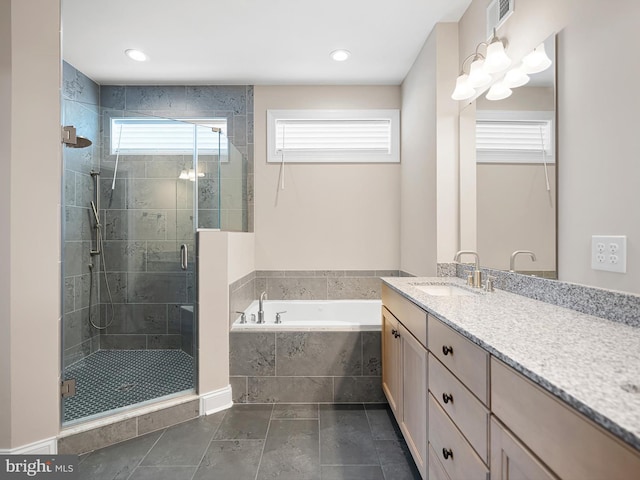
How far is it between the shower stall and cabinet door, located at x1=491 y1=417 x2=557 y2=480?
6.26ft

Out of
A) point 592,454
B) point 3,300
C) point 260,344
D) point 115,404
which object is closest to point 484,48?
point 592,454

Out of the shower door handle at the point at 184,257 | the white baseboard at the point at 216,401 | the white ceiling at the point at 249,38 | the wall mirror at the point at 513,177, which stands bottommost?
the white baseboard at the point at 216,401

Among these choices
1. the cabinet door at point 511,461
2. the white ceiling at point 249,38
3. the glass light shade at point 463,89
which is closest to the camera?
the cabinet door at point 511,461

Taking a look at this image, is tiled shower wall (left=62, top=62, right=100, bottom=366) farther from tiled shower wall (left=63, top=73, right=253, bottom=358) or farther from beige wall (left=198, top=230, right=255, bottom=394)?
beige wall (left=198, top=230, right=255, bottom=394)

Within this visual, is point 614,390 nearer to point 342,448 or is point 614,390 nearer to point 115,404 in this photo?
point 342,448

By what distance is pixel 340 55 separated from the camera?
2682 mm

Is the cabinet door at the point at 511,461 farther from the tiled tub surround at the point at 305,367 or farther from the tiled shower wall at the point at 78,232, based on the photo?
the tiled shower wall at the point at 78,232

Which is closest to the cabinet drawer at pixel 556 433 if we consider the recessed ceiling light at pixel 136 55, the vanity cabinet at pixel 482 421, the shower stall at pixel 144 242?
the vanity cabinet at pixel 482 421

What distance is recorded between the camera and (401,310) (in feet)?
5.94

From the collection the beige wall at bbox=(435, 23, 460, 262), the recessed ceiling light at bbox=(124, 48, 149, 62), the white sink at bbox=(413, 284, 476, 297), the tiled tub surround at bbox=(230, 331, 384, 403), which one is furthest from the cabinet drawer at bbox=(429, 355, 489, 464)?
the recessed ceiling light at bbox=(124, 48, 149, 62)

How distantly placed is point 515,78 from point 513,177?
1.61 feet

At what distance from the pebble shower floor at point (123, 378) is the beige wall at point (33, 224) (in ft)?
0.58

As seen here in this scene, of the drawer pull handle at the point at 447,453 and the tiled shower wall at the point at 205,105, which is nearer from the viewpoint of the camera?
the drawer pull handle at the point at 447,453

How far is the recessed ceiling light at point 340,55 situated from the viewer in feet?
8.65
